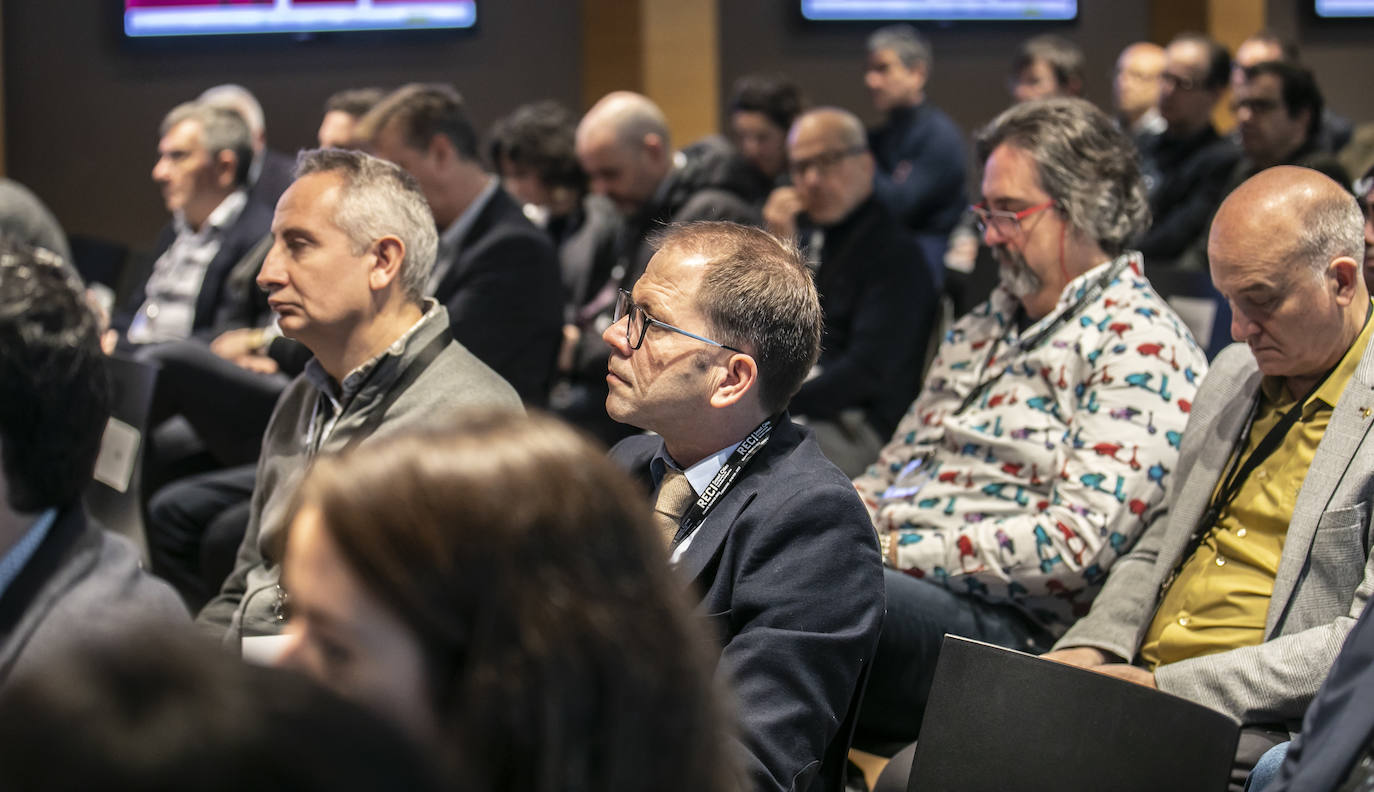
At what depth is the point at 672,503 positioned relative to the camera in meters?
1.93

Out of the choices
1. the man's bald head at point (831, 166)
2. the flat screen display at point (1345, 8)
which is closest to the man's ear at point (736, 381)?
the man's bald head at point (831, 166)

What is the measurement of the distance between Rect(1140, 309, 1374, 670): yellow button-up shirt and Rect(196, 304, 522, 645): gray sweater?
1.18 m

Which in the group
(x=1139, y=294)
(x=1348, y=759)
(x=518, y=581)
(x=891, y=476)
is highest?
(x=518, y=581)

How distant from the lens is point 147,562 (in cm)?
288

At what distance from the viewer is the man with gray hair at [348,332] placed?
2322mm

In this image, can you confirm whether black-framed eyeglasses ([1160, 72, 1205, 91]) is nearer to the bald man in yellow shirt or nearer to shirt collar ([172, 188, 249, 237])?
the bald man in yellow shirt

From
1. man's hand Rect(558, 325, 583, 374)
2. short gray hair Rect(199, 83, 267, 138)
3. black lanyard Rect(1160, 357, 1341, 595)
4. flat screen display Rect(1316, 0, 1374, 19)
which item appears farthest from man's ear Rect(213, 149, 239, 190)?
flat screen display Rect(1316, 0, 1374, 19)

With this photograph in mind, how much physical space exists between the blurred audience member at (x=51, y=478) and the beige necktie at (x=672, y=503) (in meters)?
0.68

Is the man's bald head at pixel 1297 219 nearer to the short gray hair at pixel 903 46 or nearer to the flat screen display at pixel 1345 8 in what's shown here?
the short gray hair at pixel 903 46

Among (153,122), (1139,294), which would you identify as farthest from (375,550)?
→ (153,122)

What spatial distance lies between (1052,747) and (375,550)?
1.06 meters

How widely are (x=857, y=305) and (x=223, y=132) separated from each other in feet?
8.13

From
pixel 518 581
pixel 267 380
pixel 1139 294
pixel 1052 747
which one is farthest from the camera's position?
pixel 267 380

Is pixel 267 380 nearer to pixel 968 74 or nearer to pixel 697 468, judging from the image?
pixel 697 468
